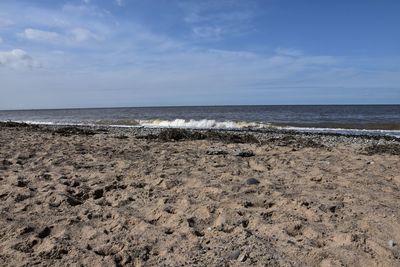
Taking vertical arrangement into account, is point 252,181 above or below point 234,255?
above

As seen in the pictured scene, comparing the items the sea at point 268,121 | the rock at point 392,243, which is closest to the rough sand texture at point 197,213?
the rock at point 392,243

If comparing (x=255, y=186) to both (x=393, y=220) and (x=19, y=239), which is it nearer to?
(x=393, y=220)

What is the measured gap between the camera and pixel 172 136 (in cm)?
1277

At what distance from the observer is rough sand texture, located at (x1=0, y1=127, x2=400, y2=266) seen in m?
3.58

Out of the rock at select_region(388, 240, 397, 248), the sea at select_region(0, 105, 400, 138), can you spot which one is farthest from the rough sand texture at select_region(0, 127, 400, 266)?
the sea at select_region(0, 105, 400, 138)

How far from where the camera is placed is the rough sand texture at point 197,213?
3.58m

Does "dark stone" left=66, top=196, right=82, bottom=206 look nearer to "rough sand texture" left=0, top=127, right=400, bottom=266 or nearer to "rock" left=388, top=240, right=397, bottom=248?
"rough sand texture" left=0, top=127, right=400, bottom=266

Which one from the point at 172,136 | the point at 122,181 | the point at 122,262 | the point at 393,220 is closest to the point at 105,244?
the point at 122,262

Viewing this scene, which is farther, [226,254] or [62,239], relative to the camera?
[62,239]

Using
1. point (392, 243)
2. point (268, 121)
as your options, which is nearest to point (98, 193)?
point (392, 243)

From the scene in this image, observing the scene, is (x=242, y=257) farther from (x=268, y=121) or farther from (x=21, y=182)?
(x=268, y=121)

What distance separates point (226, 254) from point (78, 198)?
249 centimetres

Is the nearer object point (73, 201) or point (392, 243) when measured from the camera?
point (392, 243)

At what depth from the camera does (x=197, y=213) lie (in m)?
4.62
